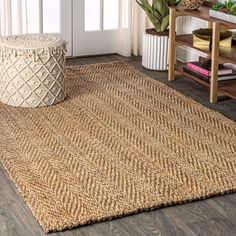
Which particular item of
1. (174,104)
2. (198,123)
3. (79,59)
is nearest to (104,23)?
(79,59)

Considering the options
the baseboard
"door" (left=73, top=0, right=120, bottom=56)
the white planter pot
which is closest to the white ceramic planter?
the white planter pot

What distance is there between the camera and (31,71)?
11.7ft

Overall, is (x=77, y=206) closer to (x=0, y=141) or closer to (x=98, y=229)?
(x=98, y=229)

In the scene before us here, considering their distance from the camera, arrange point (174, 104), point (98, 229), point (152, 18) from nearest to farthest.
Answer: point (98, 229) < point (174, 104) < point (152, 18)

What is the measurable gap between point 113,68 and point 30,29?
69 centimetres

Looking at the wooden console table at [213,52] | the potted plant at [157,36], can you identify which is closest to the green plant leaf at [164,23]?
the potted plant at [157,36]

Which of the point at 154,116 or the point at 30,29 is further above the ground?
the point at 30,29

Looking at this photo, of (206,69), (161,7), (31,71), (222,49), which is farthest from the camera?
(161,7)

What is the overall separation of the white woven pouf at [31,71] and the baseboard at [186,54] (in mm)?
1295

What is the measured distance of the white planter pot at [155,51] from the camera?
4410 millimetres

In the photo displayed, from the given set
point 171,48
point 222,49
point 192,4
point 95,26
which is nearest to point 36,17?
point 95,26

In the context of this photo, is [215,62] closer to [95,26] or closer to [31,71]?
[31,71]

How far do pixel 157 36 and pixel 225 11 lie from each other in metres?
0.75

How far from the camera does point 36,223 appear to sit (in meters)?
2.40
